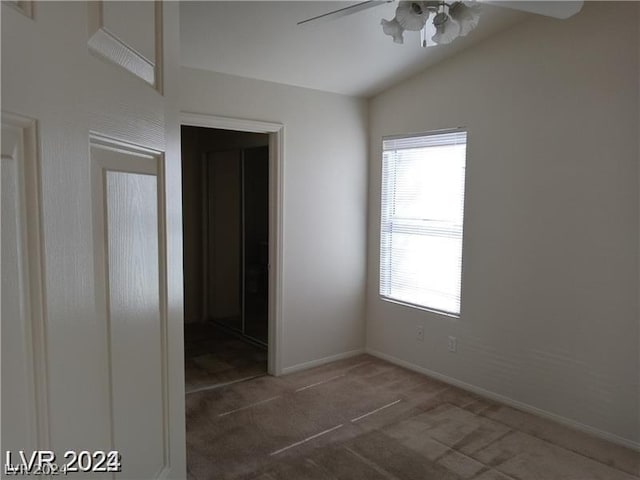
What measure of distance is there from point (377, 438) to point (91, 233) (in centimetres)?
293

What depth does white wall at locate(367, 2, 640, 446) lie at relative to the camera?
305cm

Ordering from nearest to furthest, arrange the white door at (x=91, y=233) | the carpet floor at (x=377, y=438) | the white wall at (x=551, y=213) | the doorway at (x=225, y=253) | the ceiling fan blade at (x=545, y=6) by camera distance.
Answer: the white door at (x=91, y=233)
the ceiling fan blade at (x=545, y=6)
the carpet floor at (x=377, y=438)
the white wall at (x=551, y=213)
the doorway at (x=225, y=253)

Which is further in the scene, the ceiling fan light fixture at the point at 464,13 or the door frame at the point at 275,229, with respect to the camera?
the door frame at the point at 275,229

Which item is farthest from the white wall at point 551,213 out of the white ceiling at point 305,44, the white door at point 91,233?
the white door at point 91,233

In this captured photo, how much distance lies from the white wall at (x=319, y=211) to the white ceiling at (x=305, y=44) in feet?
0.58

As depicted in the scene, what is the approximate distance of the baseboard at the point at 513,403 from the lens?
314 cm

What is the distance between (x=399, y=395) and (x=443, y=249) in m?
1.23

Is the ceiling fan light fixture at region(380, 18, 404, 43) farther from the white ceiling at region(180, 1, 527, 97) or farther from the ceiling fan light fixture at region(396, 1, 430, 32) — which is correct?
the white ceiling at region(180, 1, 527, 97)

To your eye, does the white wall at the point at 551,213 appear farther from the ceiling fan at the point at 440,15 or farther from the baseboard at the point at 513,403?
the ceiling fan at the point at 440,15

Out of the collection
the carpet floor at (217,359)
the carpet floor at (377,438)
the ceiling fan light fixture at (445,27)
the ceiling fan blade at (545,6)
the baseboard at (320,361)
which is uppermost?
the ceiling fan blade at (545,6)

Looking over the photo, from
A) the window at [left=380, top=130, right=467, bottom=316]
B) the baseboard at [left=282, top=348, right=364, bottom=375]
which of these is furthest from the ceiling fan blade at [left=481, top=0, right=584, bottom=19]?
the baseboard at [left=282, top=348, right=364, bottom=375]

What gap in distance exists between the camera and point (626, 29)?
117 inches

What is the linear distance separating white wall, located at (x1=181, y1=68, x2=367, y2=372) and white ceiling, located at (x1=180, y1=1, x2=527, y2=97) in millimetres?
176

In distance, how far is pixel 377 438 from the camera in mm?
3172
